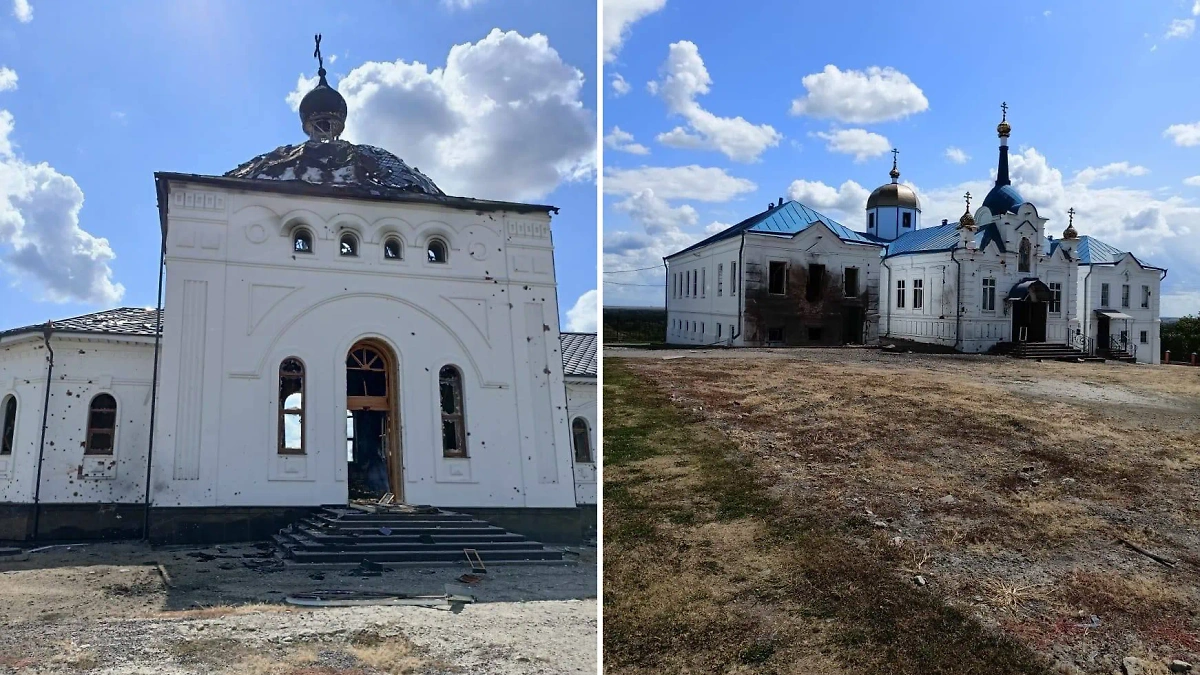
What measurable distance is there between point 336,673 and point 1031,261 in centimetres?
1903

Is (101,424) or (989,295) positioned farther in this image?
(989,295)

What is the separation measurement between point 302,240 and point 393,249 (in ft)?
3.55

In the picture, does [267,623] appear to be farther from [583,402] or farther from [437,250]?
[583,402]

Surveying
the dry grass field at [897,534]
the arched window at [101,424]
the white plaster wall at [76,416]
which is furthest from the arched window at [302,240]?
the dry grass field at [897,534]

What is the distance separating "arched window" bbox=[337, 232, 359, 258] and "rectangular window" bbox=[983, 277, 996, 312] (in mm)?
14097

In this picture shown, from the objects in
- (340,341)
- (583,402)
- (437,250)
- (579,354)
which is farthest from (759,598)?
(579,354)

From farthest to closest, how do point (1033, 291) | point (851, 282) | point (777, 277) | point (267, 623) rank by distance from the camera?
1. point (1033, 291)
2. point (851, 282)
3. point (777, 277)
4. point (267, 623)

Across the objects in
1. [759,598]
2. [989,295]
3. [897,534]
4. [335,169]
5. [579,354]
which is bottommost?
[759,598]

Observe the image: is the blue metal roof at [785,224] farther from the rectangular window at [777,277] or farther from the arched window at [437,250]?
the arched window at [437,250]

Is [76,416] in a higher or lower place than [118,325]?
lower

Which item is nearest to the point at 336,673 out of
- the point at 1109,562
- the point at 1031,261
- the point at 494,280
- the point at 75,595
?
the point at 75,595

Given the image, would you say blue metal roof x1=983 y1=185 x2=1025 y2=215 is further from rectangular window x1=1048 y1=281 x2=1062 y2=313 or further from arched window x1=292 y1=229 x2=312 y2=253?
arched window x1=292 y1=229 x2=312 y2=253

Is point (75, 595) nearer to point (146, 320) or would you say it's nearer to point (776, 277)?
point (146, 320)

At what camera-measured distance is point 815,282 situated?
671 inches
